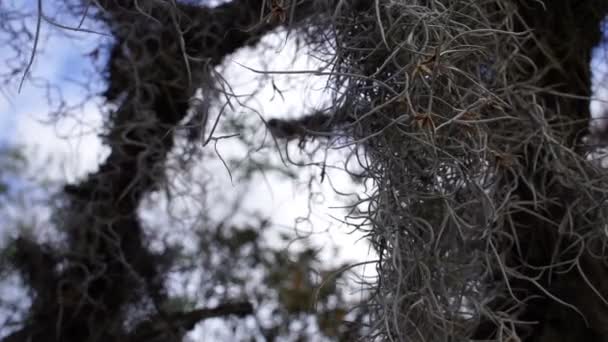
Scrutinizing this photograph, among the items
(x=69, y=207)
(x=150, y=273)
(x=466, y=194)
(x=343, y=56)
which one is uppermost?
(x=69, y=207)

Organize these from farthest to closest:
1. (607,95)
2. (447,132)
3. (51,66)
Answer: (51,66)
(607,95)
(447,132)

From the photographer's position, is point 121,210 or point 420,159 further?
point 121,210

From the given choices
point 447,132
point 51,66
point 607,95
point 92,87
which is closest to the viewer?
point 447,132

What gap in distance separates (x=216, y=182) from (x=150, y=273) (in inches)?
7.7

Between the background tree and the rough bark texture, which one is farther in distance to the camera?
the rough bark texture

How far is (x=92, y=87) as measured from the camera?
1.26 metres

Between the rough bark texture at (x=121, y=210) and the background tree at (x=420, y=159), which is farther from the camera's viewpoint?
the rough bark texture at (x=121, y=210)

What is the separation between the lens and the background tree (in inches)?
28.0

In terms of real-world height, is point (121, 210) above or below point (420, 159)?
above

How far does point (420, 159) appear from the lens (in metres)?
0.74

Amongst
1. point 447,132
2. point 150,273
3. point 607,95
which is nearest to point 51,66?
point 150,273

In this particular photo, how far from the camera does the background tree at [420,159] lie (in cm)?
71

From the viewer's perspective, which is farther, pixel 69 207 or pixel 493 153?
pixel 69 207

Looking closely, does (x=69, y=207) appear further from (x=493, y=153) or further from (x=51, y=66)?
(x=493, y=153)
